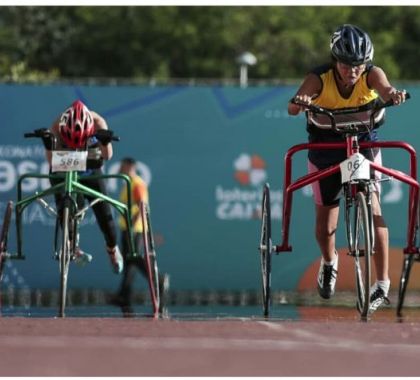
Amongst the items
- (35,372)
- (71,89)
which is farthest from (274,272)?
(35,372)

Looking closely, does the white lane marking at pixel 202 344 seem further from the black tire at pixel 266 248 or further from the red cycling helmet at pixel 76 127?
the red cycling helmet at pixel 76 127

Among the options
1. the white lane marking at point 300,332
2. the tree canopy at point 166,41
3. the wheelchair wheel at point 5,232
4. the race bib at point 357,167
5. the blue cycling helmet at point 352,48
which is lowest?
the white lane marking at point 300,332

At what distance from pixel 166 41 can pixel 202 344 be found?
50301 mm

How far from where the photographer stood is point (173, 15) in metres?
57.1

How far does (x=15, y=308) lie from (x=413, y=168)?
5.55m

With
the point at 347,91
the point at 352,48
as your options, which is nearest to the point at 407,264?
the point at 347,91

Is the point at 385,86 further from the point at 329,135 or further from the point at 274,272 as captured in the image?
the point at 274,272

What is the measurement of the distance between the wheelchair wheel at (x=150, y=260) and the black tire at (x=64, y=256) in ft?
3.84

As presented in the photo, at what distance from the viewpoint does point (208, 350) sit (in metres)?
6.67

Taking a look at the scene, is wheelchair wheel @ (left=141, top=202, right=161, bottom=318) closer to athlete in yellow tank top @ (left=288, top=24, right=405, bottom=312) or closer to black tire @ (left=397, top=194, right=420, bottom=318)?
black tire @ (left=397, top=194, right=420, bottom=318)

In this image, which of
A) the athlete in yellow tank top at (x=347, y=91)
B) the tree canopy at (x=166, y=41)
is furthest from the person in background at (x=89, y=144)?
the tree canopy at (x=166, y=41)

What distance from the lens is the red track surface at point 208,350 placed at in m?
6.29

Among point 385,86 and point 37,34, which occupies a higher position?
point 37,34

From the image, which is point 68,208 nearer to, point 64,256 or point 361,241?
point 64,256
